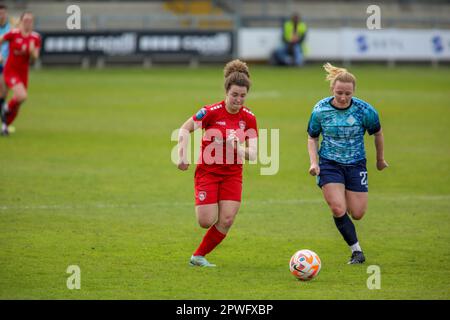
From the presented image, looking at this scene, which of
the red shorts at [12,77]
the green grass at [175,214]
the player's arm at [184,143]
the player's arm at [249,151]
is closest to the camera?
the green grass at [175,214]

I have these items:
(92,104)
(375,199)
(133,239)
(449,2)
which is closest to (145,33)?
(92,104)

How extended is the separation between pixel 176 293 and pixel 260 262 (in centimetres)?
177

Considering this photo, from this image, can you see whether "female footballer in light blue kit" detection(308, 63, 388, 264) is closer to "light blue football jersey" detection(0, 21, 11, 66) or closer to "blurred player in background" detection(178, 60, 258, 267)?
"blurred player in background" detection(178, 60, 258, 267)

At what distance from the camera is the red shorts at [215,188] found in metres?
9.44

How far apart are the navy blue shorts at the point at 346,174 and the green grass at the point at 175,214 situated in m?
0.85

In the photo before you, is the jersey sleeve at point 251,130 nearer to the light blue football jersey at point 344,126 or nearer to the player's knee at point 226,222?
the light blue football jersey at point 344,126

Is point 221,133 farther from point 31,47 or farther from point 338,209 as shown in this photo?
point 31,47

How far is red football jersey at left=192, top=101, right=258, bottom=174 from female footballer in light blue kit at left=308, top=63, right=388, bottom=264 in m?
0.82

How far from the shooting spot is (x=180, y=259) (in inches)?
385

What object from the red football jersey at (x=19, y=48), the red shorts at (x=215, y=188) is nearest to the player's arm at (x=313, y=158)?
the red shorts at (x=215, y=188)

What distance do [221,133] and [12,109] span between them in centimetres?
1100

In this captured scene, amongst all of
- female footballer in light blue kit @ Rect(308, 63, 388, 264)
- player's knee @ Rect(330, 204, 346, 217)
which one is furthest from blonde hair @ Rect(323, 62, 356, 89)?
player's knee @ Rect(330, 204, 346, 217)
